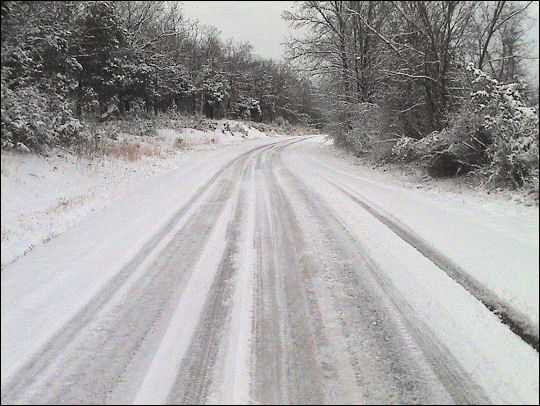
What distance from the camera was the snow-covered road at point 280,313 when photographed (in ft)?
8.31

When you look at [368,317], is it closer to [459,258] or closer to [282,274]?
[282,274]

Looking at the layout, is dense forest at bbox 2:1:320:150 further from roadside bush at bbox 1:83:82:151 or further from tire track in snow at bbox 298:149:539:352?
tire track in snow at bbox 298:149:539:352

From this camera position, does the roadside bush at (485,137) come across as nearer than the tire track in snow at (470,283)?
No

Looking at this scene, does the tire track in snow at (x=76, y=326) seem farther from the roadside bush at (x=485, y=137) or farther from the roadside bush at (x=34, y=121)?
the roadside bush at (x=485, y=137)

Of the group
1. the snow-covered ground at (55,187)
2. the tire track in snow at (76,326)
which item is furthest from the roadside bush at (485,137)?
the snow-covered ground at (55,187)

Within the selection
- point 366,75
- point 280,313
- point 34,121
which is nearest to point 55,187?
point 34,121

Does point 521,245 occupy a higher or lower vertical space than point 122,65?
lower

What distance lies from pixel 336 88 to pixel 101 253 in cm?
1620

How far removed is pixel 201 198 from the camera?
8.22 meters

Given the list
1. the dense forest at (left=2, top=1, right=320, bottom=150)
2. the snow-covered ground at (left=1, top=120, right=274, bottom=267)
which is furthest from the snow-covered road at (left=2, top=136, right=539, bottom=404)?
the dense forest at (left=2, top=1, right=320, bottom=150)

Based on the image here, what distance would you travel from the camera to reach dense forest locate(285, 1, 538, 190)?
261 inches

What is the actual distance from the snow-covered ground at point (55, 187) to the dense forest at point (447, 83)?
404 centimetres

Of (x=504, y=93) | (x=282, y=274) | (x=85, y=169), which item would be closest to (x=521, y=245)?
(x=282, y=274)

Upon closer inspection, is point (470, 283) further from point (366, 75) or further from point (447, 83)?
point (366, 75)
